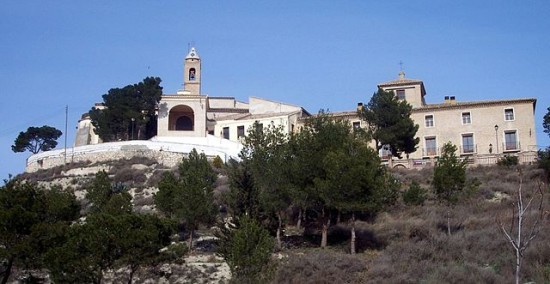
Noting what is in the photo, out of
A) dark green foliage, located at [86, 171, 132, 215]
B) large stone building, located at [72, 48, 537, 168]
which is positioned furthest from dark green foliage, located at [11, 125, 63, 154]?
dark green foliage, located at [86, 171, 132, 215]

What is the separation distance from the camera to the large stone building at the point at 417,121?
56.8m

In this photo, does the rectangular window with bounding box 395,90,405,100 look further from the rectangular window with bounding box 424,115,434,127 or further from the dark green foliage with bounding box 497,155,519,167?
the dark green foliage with bounding box 497,155,519,167

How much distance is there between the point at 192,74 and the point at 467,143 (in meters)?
27.6

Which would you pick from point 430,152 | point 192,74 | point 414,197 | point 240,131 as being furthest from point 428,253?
point 192,74


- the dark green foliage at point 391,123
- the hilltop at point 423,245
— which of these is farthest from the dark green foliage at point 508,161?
the dark green foliage at point 391,123

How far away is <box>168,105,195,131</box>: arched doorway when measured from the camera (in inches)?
2640

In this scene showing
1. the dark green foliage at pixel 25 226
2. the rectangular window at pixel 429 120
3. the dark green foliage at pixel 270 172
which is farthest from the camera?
the rectangular window at pixel 429 120

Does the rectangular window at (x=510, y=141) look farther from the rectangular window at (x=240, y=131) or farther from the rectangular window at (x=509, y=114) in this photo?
the rectangular window at (x=240, y=131)

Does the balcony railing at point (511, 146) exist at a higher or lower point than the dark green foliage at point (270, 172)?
higher

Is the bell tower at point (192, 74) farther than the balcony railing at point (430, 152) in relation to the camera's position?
Yes

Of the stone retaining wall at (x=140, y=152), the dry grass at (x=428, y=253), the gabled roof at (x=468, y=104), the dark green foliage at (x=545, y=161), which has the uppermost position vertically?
the gabled roof at (x=468, y=104)

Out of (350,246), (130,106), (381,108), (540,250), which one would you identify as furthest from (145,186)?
(540,250)

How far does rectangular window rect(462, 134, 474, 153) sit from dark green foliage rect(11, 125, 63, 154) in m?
37.6

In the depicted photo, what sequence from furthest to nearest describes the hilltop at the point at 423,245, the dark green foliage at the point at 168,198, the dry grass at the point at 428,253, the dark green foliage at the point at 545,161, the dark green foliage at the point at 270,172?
1. the dark green foliage at the point at 545,161
2. the dark green foliage at the point at 168,198
3. the dark green foliage at the point at 270,172
4. the hilltop at the point at 423,245
5. the dry grass at the point at 428,253
